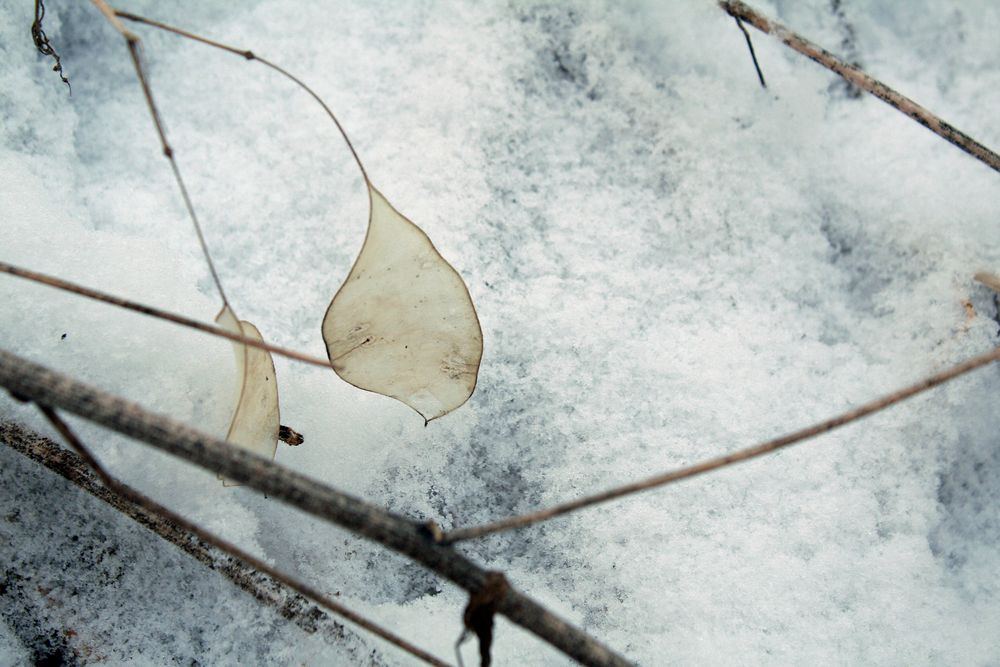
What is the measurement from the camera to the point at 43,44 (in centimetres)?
74

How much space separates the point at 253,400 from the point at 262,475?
167 mm

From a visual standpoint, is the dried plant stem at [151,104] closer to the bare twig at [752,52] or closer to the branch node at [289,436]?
the branch node at [289,436]

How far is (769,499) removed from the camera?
0.67 metres

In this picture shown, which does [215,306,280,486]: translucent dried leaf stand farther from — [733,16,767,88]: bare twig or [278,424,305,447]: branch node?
[733,16,767,88]: bare twig

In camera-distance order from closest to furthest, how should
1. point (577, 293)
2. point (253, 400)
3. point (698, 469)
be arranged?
point (698, 469) → point (253, 400) → point (577, 293)

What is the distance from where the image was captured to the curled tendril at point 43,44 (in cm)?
70

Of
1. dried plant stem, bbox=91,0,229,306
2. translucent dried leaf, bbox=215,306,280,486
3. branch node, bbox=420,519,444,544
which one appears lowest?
translucent dried leaf, bbox=215,306,280,486

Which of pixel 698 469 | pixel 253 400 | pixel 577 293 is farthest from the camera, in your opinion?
pixel 577 293

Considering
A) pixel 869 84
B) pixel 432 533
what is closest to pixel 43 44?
pixel 432 533

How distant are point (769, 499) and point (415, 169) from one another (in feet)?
1.57

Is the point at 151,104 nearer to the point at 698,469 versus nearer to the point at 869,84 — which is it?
the point at 698,469

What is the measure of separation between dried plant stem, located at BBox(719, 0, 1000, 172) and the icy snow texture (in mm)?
64

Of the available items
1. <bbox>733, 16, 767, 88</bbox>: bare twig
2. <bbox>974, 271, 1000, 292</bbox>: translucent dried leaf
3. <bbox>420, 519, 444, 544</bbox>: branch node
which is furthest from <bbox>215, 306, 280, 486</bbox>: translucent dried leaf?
<bbox>974, 271, 1000, 292</bbox>: translucent dried leaf

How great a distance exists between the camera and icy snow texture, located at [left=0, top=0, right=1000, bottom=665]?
634mm
